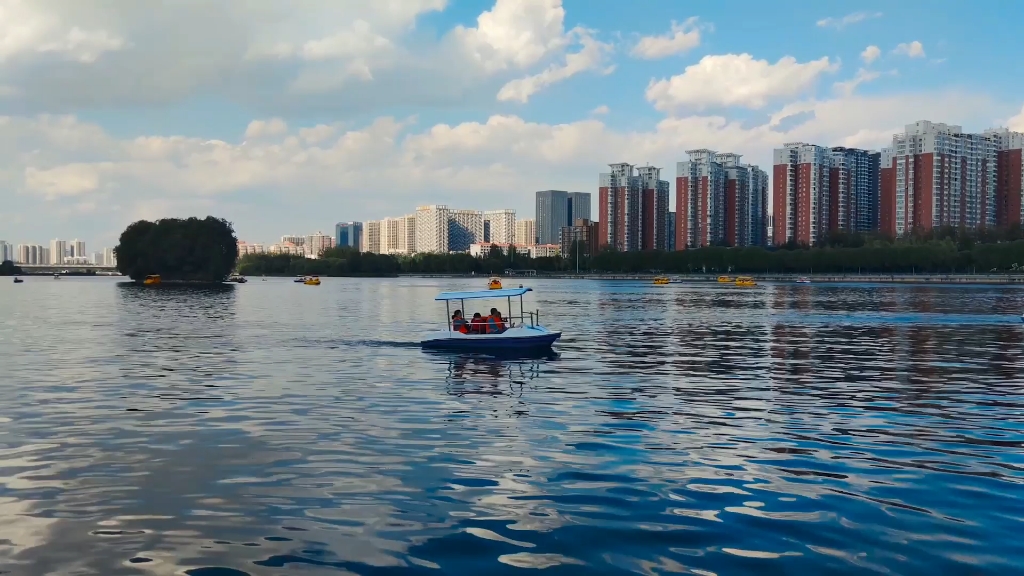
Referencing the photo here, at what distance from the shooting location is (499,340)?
38.1 m

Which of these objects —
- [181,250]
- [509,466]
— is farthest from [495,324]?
[181,250]

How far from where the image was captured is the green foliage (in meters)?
176

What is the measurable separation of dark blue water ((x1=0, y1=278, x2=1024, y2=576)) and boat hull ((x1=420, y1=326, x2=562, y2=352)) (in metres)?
2.66

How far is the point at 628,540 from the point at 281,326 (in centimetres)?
4705

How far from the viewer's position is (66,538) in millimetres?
11586

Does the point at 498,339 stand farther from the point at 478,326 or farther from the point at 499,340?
the point at 478,326

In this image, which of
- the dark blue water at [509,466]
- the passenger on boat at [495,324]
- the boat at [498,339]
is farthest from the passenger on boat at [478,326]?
the dark blue water at [509,466]

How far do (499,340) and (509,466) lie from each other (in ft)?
73.3

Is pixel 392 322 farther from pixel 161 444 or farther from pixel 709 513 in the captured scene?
pixel 709 513

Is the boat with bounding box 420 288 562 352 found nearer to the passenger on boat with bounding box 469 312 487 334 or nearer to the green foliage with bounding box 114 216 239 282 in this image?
the passenger on boat with bounding box 469 312 487 334

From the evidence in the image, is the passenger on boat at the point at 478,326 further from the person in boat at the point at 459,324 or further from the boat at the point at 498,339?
the boat at the point at 498,339

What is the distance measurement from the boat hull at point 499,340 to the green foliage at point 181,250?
14835 centimetres

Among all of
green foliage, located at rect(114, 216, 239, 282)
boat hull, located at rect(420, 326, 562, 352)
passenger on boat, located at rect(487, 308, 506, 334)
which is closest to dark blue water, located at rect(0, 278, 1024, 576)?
boat hull, located at rect(420, 326, 562, 352)

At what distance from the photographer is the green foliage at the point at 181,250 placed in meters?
176
